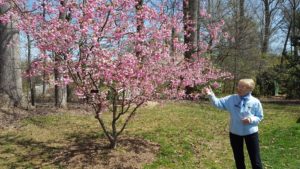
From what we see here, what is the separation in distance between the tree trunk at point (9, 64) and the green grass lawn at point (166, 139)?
1.01 metres

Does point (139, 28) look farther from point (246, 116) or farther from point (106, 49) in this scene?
point (246, 116)

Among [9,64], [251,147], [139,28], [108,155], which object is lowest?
[108,155]

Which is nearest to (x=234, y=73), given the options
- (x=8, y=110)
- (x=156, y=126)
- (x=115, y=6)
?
(x=156, y=126)

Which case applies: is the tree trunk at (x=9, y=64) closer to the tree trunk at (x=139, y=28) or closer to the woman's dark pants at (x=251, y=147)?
the tree trunk at (x=139, y=28)

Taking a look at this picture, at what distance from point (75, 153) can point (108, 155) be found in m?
0.61

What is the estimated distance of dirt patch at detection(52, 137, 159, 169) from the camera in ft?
20.4

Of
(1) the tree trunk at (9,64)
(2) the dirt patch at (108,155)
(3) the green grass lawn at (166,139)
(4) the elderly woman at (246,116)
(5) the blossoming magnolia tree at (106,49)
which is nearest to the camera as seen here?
(4) the elderly woman at (246,116)

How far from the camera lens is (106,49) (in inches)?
227

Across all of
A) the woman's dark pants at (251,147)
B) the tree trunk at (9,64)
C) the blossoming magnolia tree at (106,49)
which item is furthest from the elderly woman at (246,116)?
the tree trunk at (9,64)

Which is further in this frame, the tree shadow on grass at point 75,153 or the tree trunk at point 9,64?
the tree trunk at point 9,64

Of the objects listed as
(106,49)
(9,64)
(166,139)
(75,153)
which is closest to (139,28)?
(106,49)

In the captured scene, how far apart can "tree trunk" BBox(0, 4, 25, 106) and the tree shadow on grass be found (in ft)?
6.98

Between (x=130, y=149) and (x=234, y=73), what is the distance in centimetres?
1606

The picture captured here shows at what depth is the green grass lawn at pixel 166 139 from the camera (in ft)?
21.5
